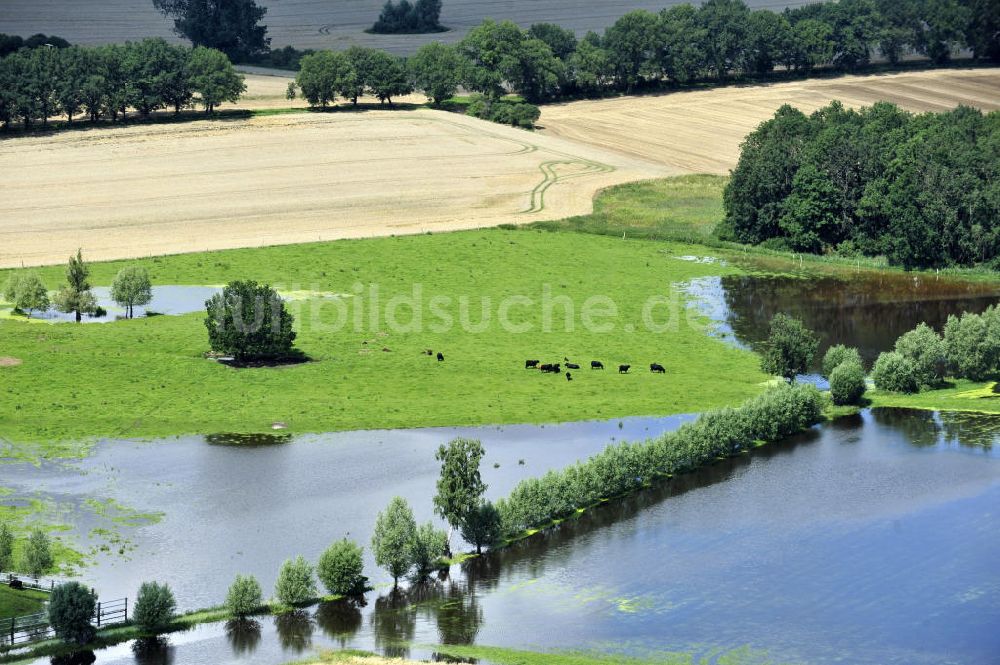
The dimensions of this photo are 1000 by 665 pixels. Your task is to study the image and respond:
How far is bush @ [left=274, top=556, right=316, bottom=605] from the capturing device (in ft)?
235

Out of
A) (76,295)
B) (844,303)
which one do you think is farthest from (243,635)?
(844,303)

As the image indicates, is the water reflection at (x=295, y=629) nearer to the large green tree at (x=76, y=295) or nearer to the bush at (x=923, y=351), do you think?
the bush at (x=923, y=351)

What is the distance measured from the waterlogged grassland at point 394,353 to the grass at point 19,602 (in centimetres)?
2366

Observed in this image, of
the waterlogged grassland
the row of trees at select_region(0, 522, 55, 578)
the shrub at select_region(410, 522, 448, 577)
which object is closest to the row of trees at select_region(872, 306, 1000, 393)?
the waterlogged grassland

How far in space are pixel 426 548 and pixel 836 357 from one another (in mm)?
43770

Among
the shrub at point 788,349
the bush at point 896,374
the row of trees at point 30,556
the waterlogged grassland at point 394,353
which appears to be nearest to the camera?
the row of trees at point 30,556

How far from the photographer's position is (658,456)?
89625 millimetres

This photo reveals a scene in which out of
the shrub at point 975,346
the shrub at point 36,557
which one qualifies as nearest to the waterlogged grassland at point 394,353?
the shrub at point 975,346

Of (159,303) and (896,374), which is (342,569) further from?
(159,303)

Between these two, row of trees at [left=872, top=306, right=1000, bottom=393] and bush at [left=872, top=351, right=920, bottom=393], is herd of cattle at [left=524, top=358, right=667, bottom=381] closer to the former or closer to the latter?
bush at [left=872, top=351, right=920, bottom=393]

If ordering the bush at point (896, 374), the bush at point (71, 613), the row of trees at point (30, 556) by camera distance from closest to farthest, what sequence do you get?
the bush at point (71, 613), the row of trees at point (30, 556), the bush at point (896, 374)

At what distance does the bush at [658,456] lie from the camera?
82.2m

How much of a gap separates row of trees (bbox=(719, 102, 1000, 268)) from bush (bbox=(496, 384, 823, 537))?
47.0 meters

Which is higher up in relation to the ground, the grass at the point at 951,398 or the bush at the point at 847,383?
the bush at the point at 847,383
